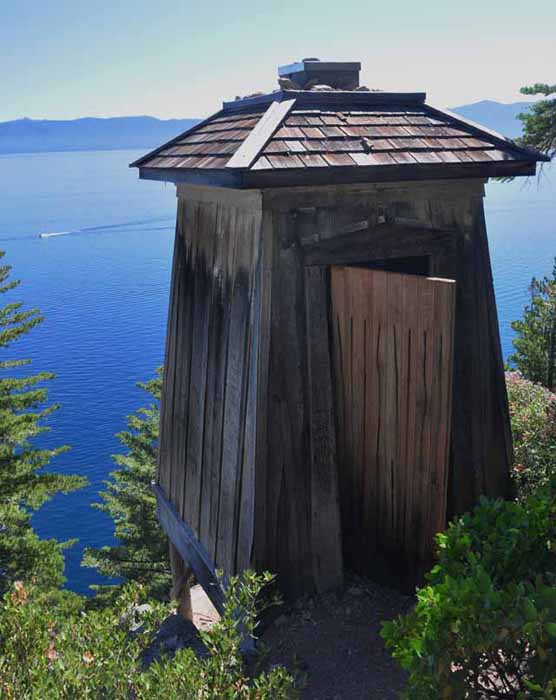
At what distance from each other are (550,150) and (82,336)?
34276mm

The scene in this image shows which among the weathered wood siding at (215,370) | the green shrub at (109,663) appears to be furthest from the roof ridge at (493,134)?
the green shrub at (109,663)

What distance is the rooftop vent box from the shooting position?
6.05 metres

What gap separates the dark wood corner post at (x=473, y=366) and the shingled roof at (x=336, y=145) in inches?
16.7

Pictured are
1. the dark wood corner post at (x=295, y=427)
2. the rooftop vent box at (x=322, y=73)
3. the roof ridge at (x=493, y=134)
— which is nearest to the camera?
the dark wood corner post at (x=295, y=427)

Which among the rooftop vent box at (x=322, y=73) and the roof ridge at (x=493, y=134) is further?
the rooftop vent box at (x=322, y=73)

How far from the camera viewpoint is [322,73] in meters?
6.16

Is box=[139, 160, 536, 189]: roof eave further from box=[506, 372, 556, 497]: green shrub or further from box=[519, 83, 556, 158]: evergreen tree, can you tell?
box=[519, 83, 556, 158]: evergreen tree

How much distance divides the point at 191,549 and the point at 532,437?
3.88m

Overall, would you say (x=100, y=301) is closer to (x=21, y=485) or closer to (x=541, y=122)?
(x=21, y=485)

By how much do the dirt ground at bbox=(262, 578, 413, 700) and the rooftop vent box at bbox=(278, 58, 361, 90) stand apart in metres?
4.30

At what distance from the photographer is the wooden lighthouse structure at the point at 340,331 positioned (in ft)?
15.6

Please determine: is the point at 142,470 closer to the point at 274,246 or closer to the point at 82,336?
the point at 274,246

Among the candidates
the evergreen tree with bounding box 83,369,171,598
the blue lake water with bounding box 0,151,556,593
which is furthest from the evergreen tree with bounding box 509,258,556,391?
the evergreen tree with bounding box 83,369,171,598

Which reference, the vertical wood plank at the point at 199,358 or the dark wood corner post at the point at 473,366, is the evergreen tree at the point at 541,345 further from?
the vertical wood plank at the point at 199,358
